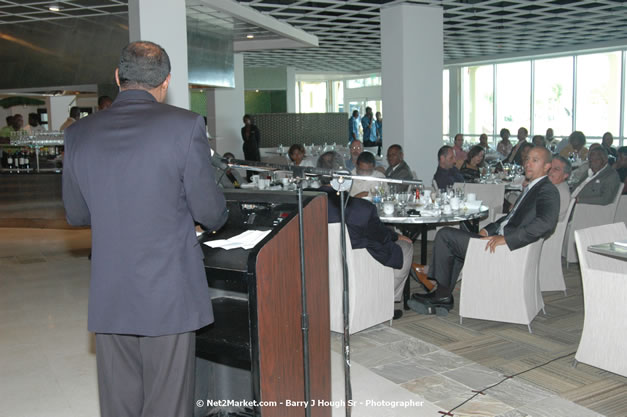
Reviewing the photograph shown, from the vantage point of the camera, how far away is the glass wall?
16906 mm

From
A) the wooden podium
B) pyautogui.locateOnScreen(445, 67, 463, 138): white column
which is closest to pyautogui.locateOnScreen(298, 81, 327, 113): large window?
pyautogui.locateOnScreen(445, 67, 463, 138): white column

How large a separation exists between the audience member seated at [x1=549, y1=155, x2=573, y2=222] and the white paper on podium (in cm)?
383

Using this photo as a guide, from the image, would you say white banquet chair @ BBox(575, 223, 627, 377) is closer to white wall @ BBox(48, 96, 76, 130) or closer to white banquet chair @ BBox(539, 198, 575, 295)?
white banquet chair @ BBox(539, 198, 575, 295)

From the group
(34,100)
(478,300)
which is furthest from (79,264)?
(34,100)

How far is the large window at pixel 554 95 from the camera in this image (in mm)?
18047

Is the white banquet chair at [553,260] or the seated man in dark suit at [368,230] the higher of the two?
the seated man in dark suit at [368,230]

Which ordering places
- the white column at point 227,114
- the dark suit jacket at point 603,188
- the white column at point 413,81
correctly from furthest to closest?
the white column at point 227,114
the white column at point 413,81
the dark suit jacket at point 603,188

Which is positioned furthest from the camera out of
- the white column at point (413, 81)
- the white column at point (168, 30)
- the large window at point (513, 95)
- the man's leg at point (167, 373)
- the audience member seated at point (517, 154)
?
the large window at point (513, 95)

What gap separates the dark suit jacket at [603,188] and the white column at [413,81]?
3.43 metres

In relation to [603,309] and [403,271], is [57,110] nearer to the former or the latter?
[403,271]

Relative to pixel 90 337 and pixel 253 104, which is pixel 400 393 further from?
pixel 253 104

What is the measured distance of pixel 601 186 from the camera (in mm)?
6656

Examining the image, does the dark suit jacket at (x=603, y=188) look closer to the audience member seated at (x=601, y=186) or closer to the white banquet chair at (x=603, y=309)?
the audience member seated at (x=601, y=186)

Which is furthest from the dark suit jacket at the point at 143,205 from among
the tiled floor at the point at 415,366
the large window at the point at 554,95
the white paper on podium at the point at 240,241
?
the large window at the point at 554,95
